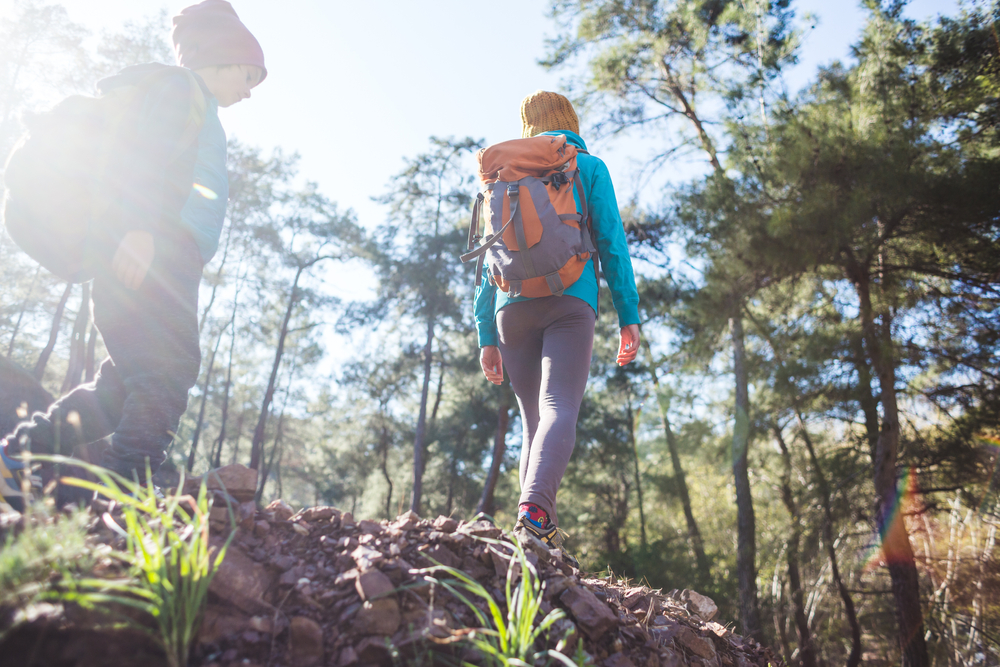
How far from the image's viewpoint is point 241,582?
1.23 metres

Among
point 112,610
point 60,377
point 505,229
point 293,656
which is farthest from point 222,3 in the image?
point 60,377

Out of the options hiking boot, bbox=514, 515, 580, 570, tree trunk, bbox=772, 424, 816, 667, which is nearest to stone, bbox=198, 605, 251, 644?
hiking boot, bbox=514, 515, 580, 570

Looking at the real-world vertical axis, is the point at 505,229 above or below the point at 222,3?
below

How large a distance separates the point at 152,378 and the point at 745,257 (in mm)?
6919

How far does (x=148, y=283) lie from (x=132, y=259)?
11 cm

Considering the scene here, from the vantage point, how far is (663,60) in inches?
415

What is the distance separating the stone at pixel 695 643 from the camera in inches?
68.2

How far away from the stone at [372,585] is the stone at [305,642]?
5.1 inches

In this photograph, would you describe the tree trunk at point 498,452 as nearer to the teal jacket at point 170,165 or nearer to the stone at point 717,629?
the stone at point 717,629

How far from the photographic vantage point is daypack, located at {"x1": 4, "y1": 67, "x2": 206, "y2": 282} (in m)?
1.83

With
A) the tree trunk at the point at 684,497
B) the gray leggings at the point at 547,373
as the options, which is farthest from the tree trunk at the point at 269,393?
the gray leggings at the point at 547,373

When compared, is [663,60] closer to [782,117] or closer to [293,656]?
[782,117]

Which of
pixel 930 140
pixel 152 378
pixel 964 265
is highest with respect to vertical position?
pixel 930 140

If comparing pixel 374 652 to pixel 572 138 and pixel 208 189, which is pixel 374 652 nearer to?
pixel 208 189
